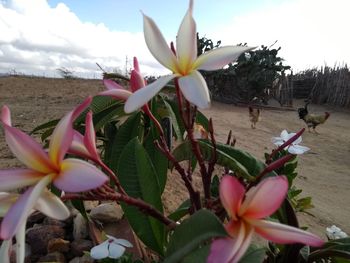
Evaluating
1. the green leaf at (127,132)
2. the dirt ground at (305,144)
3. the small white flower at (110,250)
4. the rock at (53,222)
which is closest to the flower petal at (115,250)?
the small white flower at (110,250)

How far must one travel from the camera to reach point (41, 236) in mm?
1521

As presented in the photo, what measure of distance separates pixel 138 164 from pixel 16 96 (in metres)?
9.35

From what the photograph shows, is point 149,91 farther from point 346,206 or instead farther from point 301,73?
point 301,73

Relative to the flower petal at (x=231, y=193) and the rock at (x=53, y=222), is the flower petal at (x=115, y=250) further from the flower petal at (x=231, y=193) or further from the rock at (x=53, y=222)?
the rock at (x=53, y=222)

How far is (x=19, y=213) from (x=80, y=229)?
1.26 metres

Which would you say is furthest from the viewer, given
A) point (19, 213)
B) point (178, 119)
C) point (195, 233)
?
point (178, 119)

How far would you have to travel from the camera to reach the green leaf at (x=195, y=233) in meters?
0.44

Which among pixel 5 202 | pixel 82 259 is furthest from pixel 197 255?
pixel 82 259

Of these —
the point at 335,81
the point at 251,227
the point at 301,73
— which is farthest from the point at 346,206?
the point at 301,73

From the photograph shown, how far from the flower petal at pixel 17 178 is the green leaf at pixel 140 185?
0.33 metres

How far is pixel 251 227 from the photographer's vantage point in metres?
0.40

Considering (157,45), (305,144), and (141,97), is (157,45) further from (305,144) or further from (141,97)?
(305,144)

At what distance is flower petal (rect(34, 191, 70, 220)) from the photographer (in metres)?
0.40

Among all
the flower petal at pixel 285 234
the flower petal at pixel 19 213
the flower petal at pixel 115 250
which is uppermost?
the flower petal at pixel 19 213
